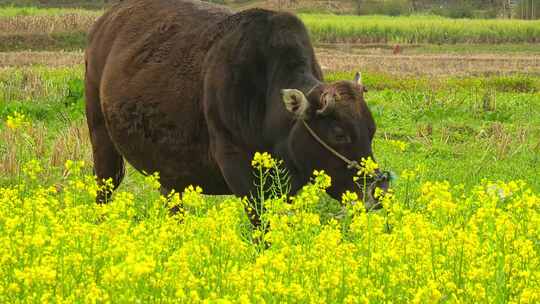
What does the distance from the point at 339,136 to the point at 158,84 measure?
6.56 ft

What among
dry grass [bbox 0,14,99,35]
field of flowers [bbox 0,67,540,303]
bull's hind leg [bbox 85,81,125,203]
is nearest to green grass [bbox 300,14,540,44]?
dry grass [bbox 0,14,99,35]

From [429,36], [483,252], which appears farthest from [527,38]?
[483,252]

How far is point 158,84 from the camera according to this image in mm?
8812

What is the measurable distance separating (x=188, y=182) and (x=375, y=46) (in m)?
35.9

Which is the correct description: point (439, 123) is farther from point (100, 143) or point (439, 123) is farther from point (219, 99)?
point (219, 99)

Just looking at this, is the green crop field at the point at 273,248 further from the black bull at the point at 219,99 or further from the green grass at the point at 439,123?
the green grass at the point at 439,123

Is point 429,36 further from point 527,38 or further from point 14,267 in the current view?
point 14,267

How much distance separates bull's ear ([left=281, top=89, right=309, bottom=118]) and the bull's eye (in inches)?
9.8

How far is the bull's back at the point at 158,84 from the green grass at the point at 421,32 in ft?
119

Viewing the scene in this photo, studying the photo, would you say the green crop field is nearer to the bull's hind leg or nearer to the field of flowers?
the field of flowers

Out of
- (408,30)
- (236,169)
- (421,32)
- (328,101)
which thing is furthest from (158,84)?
(421,32)

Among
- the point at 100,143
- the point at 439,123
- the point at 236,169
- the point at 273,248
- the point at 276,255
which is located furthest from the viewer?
the point at 439,123

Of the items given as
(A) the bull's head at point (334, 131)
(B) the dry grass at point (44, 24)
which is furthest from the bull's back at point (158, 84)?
(B) the dry grass at point (44, 24)

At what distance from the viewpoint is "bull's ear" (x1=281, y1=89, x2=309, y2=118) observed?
7.39 m
